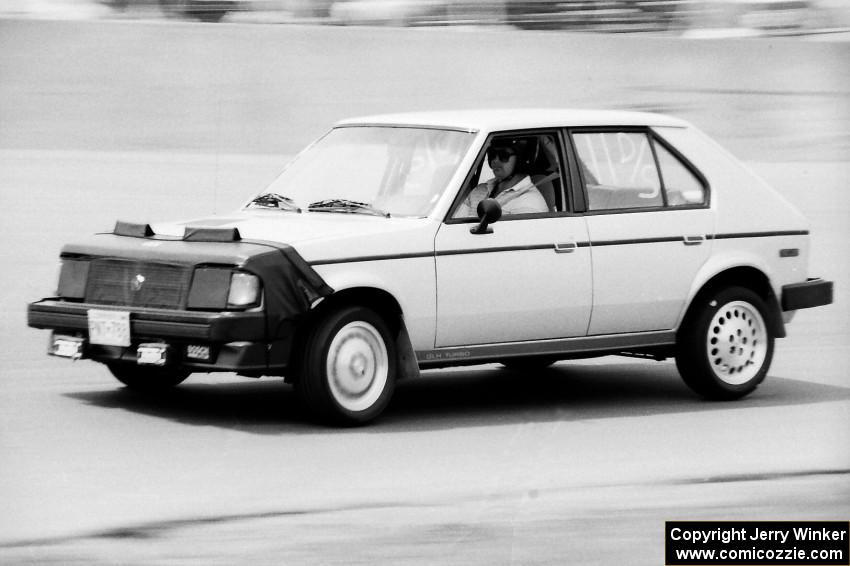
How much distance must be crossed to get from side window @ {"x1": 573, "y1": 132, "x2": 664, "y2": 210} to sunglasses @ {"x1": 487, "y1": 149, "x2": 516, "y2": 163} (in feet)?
1.37

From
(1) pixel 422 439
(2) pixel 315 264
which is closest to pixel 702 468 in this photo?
(1) pixel 422 439

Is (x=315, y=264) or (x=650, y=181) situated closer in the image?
(x=315, y=264)

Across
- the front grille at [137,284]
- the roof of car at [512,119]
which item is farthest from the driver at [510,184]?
the front grille at [137,284]

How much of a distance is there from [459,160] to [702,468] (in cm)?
243

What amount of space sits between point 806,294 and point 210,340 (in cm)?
405

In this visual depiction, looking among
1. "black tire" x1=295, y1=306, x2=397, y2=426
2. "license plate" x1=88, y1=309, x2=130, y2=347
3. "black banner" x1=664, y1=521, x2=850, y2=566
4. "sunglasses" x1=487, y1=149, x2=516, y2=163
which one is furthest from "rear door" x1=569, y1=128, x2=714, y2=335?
"black banner" x1=664, y1=521, x2=850, y2=566

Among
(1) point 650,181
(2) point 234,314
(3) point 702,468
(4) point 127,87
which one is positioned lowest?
(3) point 702,468

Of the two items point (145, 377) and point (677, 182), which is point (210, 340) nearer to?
point (145, 377)

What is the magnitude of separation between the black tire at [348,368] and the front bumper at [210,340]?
0.16 m

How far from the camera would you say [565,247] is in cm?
1000

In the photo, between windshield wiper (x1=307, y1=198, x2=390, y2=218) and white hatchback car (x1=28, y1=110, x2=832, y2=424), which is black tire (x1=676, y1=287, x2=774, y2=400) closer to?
white hatchback car (x1=28, y1=110, x2=832, y2=424)

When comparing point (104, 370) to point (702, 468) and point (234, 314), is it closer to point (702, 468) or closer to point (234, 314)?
point (234, 314)

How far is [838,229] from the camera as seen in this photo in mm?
19094

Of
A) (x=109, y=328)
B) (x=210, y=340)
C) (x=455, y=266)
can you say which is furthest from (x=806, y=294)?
(x=109, y=328)
